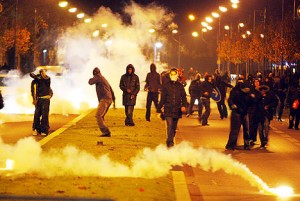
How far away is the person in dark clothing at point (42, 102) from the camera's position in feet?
58.5

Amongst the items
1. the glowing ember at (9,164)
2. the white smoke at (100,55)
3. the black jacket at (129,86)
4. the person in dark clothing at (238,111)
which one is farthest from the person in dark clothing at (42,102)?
the white smoke at (100,55)

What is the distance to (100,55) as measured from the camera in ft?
164

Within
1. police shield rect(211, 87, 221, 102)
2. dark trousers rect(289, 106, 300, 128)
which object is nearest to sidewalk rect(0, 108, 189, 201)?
dark trousers rect(289, 106, 300, 128)

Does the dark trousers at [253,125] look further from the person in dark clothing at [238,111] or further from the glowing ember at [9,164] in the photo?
the glowing ember at [9,164]

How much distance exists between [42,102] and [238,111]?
17.4ft

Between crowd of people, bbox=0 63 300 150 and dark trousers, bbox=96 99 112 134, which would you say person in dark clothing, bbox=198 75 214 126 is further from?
dark trousers, bbox=96 99 112 134

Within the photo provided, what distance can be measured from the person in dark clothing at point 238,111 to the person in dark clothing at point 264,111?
57cm

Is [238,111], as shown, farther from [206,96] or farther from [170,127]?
[206,96]

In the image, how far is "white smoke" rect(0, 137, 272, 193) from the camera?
10.7 metres

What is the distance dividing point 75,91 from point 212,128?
18.9 meters

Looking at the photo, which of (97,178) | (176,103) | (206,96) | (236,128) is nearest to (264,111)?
(236,128)

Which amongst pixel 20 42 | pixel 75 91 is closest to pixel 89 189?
pixel 75 91

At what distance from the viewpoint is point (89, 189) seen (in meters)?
9.26

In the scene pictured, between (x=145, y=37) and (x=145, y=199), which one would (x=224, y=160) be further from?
Answer: (x=145, y=37)
